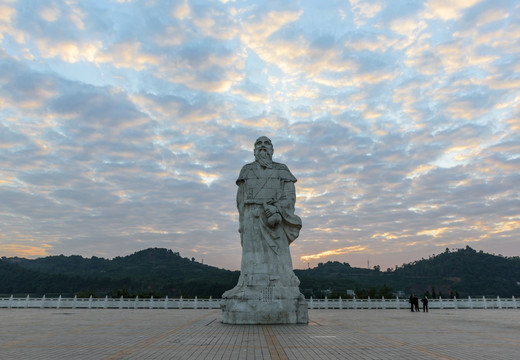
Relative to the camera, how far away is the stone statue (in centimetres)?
1611

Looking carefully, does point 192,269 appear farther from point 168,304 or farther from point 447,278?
point 168,304

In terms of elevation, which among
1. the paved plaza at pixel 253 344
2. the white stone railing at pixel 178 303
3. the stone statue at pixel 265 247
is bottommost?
the paved plaza at pixel 253 344

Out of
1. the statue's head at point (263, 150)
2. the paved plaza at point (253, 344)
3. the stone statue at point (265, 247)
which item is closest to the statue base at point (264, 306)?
the stone statue at point (265, 247)

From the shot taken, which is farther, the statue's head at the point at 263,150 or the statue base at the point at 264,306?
the statue's head at the point at 263,150

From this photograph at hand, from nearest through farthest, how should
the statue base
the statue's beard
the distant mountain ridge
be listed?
the statue base < the statue's beard < the distant mountain ridge

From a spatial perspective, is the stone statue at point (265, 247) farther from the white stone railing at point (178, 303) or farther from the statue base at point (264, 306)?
the white stone railing at point (178, 303)

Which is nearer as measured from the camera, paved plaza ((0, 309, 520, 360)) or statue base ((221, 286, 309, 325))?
paved plaza ((0, 309, 520, 360))

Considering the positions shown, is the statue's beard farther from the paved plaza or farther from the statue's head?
the paved plaza

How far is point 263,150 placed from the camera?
18562 millimetres

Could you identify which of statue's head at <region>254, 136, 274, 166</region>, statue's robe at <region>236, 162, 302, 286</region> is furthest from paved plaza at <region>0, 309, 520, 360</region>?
statue's head at <region>254, 136, 274, 166</region>

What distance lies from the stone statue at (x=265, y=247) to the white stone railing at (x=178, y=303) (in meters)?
14.7

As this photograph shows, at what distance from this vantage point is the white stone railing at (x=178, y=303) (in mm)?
29281

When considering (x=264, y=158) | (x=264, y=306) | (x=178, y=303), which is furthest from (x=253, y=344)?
(x=178, y=303)

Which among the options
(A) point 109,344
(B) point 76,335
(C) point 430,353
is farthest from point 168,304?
(C) point 430,353
